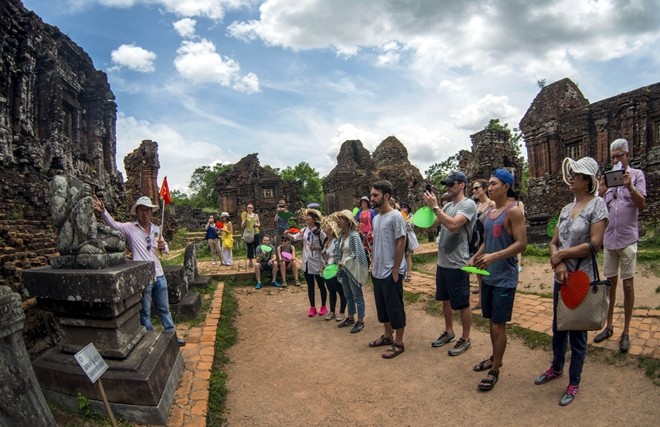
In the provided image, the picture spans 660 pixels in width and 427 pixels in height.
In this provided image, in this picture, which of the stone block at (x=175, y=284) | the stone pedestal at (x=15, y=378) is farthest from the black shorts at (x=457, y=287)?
the stone block at (x=175, y=284)

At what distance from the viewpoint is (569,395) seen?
305cm

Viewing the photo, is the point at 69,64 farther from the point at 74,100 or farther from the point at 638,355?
the point at 638,355

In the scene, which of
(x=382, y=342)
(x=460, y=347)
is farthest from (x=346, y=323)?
(x=460, y=347)

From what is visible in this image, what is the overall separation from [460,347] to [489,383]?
85cm

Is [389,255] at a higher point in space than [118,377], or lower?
higher

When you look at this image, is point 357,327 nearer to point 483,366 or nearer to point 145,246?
point 483,366

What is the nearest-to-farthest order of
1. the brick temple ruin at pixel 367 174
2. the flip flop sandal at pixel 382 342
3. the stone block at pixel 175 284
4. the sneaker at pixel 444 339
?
the sneaker at pixel 444 339 → the flip flop sandal at pixel 382 342 → the stone block at pixel 175 284 → the brick temple ruin at pixel 367 174

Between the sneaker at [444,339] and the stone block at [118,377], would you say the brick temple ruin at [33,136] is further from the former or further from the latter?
the sneaker at [444,339]

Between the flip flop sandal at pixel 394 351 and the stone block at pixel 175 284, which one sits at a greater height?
the stone block at pixel 175 284

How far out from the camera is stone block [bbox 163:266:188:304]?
5.87 metres

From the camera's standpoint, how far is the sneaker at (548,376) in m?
3.38

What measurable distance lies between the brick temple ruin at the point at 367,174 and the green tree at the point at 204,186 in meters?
28.5

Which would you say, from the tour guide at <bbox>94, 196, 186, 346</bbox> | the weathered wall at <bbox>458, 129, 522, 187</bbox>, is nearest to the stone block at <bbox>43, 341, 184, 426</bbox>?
the tour guide at <bbox>94, 196, 186, 346</bbox>

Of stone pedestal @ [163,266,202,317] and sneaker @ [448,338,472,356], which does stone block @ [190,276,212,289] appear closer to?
stone pedestal @ [163,266,202,317]
